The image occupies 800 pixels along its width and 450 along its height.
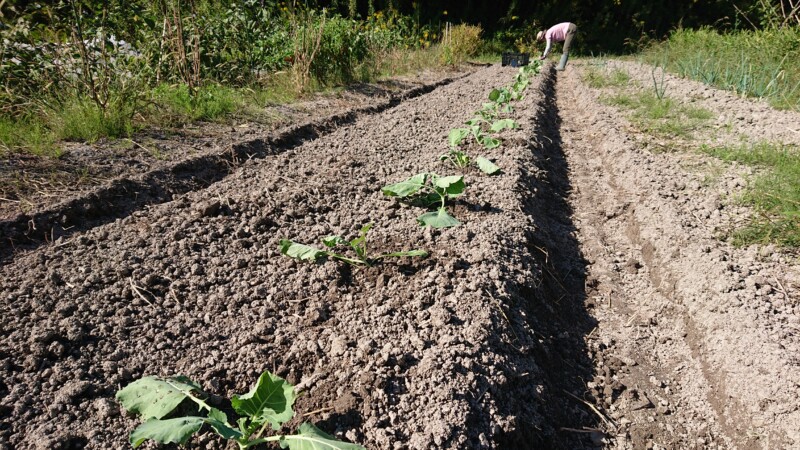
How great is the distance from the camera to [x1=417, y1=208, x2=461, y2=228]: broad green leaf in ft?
7.61

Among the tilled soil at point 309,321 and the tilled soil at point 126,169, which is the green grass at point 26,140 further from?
the tilled soil at point 309,321

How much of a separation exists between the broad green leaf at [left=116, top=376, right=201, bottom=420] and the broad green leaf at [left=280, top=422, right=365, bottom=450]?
0.33 m

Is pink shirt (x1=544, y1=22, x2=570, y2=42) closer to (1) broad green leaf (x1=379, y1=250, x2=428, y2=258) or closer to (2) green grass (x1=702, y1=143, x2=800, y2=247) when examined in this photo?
(2) green grass (x1=702, y1=143, x2=800, y2=247)

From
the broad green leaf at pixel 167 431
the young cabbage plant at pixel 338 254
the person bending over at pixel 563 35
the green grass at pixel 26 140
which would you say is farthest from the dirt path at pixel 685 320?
the person bending over at pixel 563 35

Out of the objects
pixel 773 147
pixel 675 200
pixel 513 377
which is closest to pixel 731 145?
pixel 773 147

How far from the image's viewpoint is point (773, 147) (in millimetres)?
3410

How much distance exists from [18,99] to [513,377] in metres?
3.97

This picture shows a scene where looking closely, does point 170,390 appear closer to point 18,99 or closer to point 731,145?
point 18,99

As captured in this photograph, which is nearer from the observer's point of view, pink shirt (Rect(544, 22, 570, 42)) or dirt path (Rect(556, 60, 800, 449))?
dirt path (Rect(556, 60, 800, 449))

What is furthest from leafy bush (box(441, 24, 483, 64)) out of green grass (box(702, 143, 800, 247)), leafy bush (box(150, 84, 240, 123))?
green grass (box(702, 143, 800, 247))

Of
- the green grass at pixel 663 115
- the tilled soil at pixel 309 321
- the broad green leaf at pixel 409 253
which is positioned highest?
the green grass at pixel 663 115

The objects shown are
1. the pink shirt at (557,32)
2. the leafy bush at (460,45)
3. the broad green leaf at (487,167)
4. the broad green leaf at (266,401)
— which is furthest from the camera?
the leafy bush at (460,45)

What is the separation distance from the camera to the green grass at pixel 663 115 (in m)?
4.21

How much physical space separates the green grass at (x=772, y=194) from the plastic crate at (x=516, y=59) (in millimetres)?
6978
